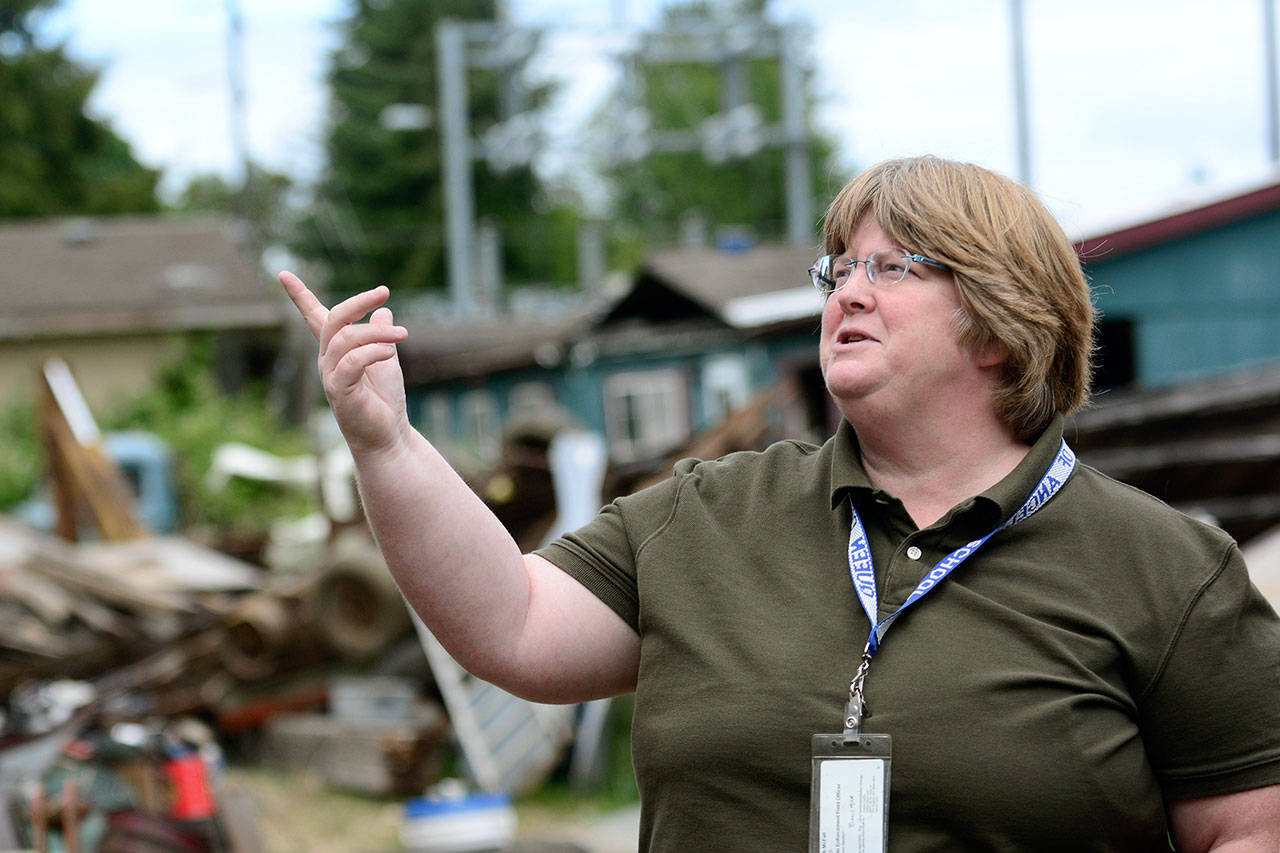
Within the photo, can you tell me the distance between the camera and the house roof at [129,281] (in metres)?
28.3

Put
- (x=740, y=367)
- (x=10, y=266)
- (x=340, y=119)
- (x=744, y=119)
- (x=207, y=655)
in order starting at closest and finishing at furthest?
(x=207, y=655), (x=740, y=367), (x=744, y=119), (x=10, y=266), (x=340, y=119)

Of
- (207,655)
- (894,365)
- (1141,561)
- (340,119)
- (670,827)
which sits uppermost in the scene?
(340,119)

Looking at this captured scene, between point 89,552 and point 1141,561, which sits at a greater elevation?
point 1141,561

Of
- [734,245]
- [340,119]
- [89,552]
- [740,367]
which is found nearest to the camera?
[89,552]

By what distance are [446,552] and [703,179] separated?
60981mm

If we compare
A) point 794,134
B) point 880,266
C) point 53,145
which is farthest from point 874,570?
point 53,145

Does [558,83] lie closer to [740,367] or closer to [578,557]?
[740,367]

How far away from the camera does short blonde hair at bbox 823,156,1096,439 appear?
1960 millimetres

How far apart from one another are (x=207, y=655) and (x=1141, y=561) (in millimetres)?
9618

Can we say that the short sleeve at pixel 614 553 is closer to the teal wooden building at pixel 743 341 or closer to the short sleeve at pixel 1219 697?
the short sleeve at pixel 1219 697

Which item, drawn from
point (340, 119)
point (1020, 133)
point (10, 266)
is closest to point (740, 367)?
point (1020, 133)

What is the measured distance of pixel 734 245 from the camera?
2392 cm

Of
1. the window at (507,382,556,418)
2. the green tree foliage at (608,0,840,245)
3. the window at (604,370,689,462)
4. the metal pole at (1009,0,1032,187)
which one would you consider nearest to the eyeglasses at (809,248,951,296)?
the metal pole at (1009,0,1032,187)

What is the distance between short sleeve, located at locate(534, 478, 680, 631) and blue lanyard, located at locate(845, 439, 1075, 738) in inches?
11.8
